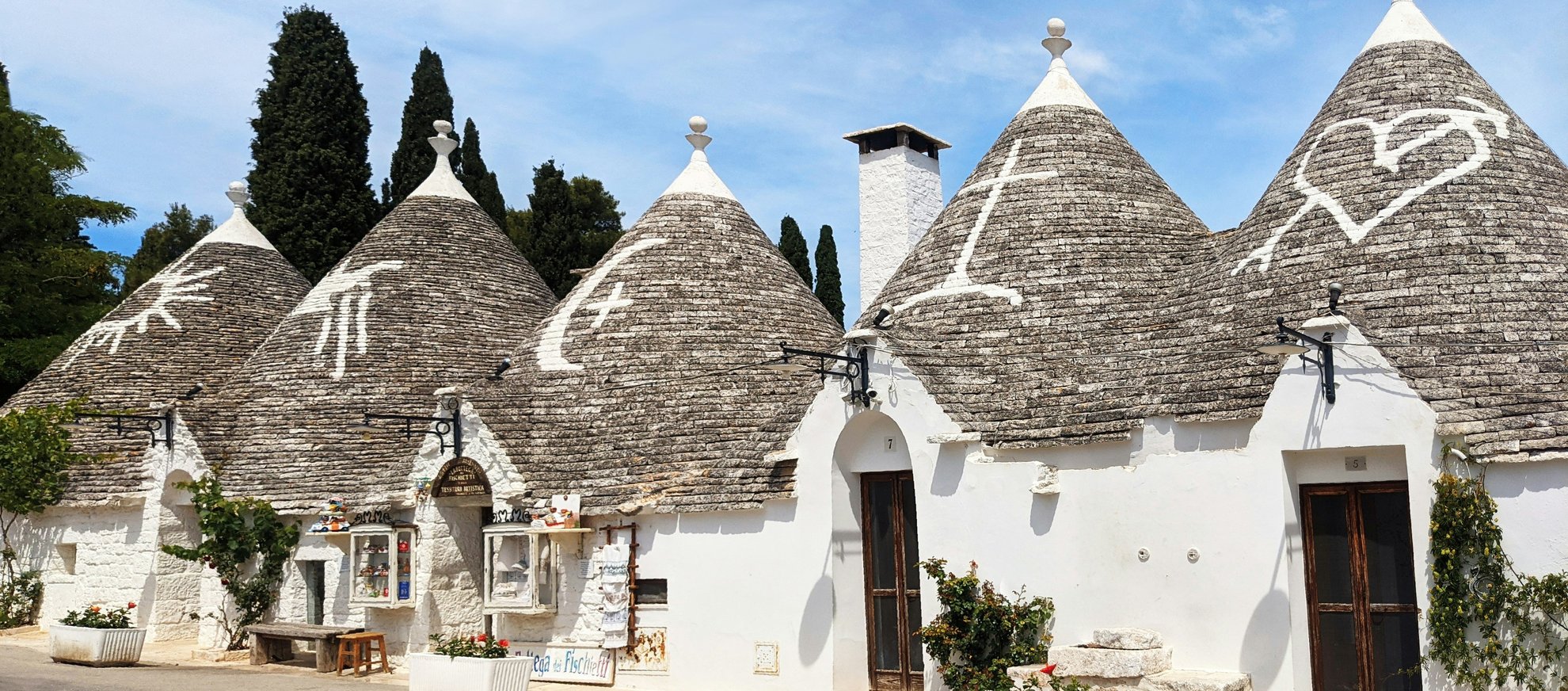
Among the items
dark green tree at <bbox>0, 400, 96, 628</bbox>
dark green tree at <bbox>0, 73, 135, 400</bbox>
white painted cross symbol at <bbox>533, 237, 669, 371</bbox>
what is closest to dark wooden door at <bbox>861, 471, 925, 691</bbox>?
white painted cross symbol at <bbox>533, 237, 669, 371</bbox>

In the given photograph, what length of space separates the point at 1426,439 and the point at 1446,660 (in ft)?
5.34

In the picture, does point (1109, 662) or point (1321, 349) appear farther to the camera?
point (1109, 662)

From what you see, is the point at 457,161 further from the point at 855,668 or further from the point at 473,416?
the point at 855,668

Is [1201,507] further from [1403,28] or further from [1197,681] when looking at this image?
[1403,28]

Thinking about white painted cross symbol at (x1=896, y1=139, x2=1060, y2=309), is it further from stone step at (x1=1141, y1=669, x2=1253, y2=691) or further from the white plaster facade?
the white plaster facade

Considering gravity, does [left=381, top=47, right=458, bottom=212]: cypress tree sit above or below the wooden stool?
above

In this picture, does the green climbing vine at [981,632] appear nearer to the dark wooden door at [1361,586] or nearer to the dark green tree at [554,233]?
the dark wooden door at [1361,586]

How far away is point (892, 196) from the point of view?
19281mm

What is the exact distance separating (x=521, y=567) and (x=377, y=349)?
683 centimetres

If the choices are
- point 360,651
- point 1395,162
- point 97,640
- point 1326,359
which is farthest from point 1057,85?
point 97,640

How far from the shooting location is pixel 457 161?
1369 inches

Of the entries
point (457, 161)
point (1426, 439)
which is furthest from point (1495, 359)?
point (457, 161)

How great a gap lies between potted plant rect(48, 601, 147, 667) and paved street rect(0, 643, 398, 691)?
0.53ft

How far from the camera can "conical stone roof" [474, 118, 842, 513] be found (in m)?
14.7
